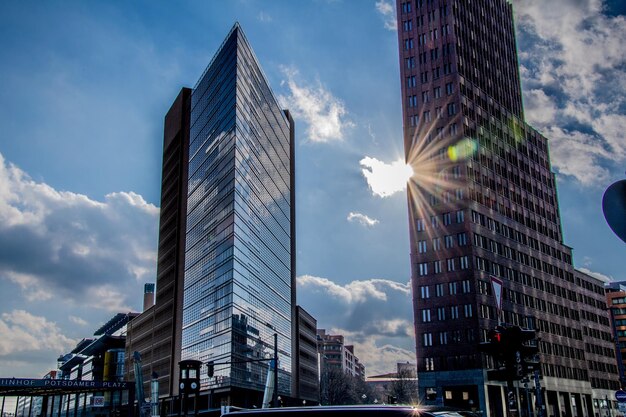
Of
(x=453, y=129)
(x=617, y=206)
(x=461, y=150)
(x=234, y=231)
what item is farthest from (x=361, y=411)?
(x=453, y=129)

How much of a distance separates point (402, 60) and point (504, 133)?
2285 centimetres

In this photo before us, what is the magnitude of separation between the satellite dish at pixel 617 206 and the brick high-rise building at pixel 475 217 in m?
85.2

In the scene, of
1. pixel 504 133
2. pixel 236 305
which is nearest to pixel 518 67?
pixel 504 133

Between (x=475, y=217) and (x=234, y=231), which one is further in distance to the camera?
(x=475, y=217)

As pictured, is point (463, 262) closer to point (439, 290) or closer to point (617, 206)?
point (439, 290)

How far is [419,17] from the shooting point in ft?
367

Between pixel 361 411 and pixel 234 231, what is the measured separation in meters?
84.9

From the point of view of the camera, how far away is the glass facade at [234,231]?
3573 inches

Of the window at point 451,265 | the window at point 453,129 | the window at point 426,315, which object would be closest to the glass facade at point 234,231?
the window at point 426,315

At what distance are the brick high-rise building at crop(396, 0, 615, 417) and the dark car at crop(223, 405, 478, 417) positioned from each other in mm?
83343

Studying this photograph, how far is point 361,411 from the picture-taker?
7.69 meters

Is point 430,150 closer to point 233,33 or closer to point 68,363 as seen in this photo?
point 233,33

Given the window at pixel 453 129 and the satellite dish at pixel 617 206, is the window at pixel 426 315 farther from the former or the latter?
the satellite dish at pixel 617 206

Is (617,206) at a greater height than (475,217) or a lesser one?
lesser
